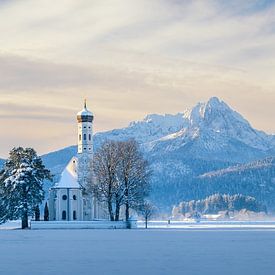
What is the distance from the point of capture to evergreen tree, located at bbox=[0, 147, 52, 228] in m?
99.1

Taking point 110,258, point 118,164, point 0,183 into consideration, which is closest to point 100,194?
point 118,164

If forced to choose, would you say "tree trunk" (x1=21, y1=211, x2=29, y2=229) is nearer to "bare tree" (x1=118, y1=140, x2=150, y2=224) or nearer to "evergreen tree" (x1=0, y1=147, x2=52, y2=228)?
"evergreen tree" (x1=0, y1=147, x2=52, y2=228)

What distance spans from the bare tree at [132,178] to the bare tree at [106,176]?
90 cm

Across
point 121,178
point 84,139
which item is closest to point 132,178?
point 121,178

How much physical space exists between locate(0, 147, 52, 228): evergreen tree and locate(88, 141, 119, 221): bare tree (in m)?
6.37

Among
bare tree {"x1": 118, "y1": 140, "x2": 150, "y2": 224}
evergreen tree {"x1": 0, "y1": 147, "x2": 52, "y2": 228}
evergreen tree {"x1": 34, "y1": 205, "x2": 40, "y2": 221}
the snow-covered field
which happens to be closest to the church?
evergreen tree {"x1": 34, "y1": 205, "x2": 40, "y2": 221}

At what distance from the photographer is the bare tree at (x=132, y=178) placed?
4026 inches

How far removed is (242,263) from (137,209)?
6705 cm

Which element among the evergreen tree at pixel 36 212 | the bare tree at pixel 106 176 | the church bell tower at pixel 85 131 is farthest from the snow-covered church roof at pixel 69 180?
the bare tree at pixel 106 176

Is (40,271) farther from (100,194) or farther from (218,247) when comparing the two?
(100,194)

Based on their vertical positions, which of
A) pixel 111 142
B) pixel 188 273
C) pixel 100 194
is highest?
pixel 111 142

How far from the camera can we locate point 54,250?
47438mm

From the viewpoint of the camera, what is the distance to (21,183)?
98.6m

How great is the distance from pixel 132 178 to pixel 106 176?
346 cm
